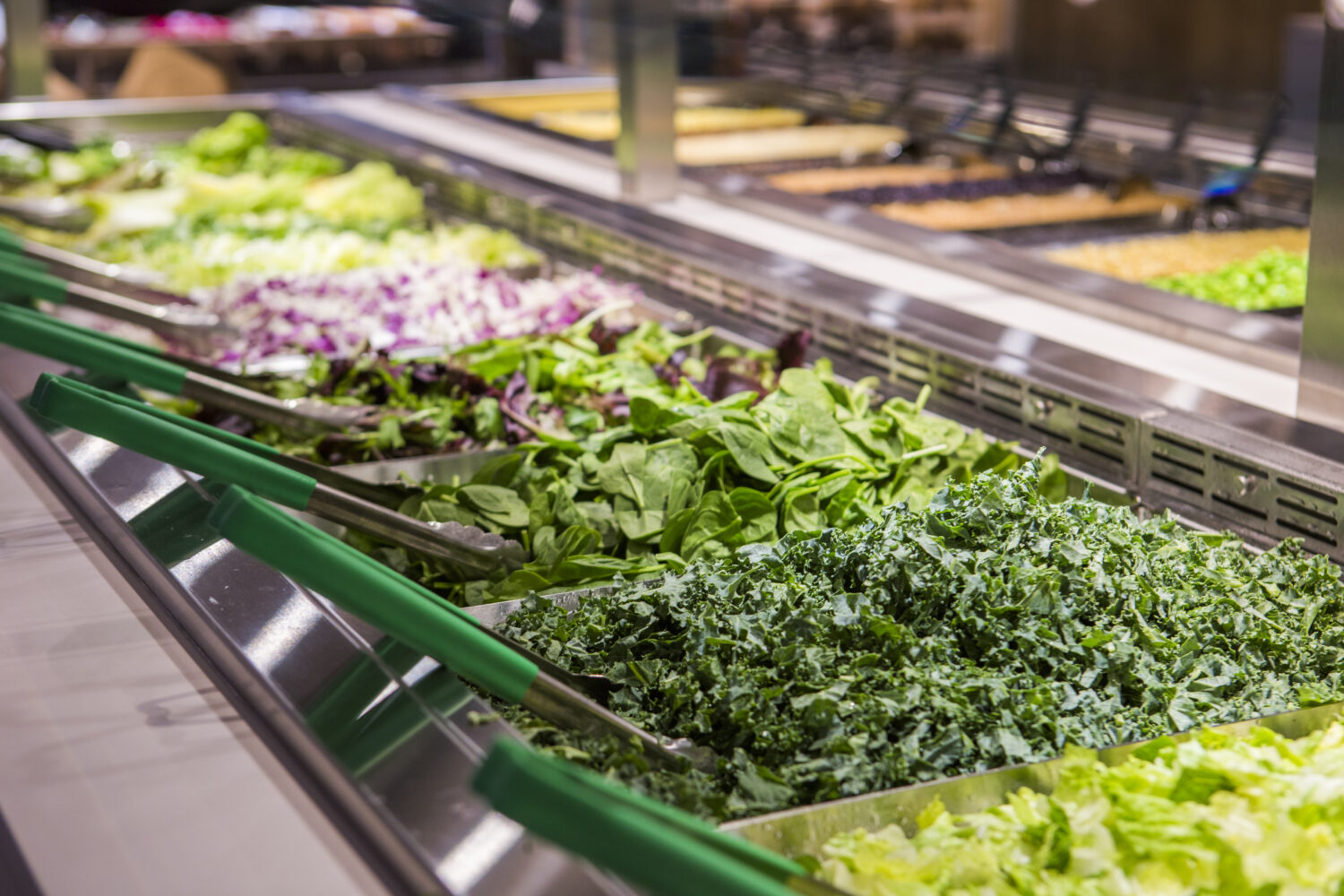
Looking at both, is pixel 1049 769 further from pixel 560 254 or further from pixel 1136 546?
pixel 560 254

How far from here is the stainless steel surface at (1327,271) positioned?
184 centimetres

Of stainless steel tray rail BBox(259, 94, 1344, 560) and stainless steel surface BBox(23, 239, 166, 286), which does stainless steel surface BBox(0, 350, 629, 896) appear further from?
stainless steel surface BBox(23, 239, 166, 286)

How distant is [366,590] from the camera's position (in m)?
1.08

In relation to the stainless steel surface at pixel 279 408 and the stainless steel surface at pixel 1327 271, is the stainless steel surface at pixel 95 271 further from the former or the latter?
the stainless steel surface at pixel 1327 271

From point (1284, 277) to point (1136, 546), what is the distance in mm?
1613

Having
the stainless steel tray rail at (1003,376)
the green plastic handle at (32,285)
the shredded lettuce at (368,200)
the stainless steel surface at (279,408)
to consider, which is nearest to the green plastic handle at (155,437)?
the stainless steel surface at (279,408)

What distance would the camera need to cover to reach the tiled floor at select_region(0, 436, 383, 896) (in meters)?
1.13

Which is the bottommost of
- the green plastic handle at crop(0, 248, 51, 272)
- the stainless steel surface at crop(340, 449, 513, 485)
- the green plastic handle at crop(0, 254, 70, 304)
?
the stainless steel surface at crop(340, 449, 513, 485)

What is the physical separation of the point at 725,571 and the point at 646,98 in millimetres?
2279

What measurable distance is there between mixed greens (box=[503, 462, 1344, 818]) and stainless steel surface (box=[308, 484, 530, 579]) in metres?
0.15

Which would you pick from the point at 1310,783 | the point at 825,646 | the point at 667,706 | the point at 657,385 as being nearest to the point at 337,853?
the point at 667,706

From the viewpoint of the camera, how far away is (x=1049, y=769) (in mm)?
1273

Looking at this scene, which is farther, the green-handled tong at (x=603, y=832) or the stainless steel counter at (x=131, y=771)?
the stainless steel counter at (x=131, y=771)

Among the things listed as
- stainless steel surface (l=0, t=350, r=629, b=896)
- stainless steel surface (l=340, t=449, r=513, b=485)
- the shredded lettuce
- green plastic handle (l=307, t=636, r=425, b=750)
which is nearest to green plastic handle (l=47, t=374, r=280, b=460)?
stainless steel surface (l=0, t=350, r=629, b=896)
